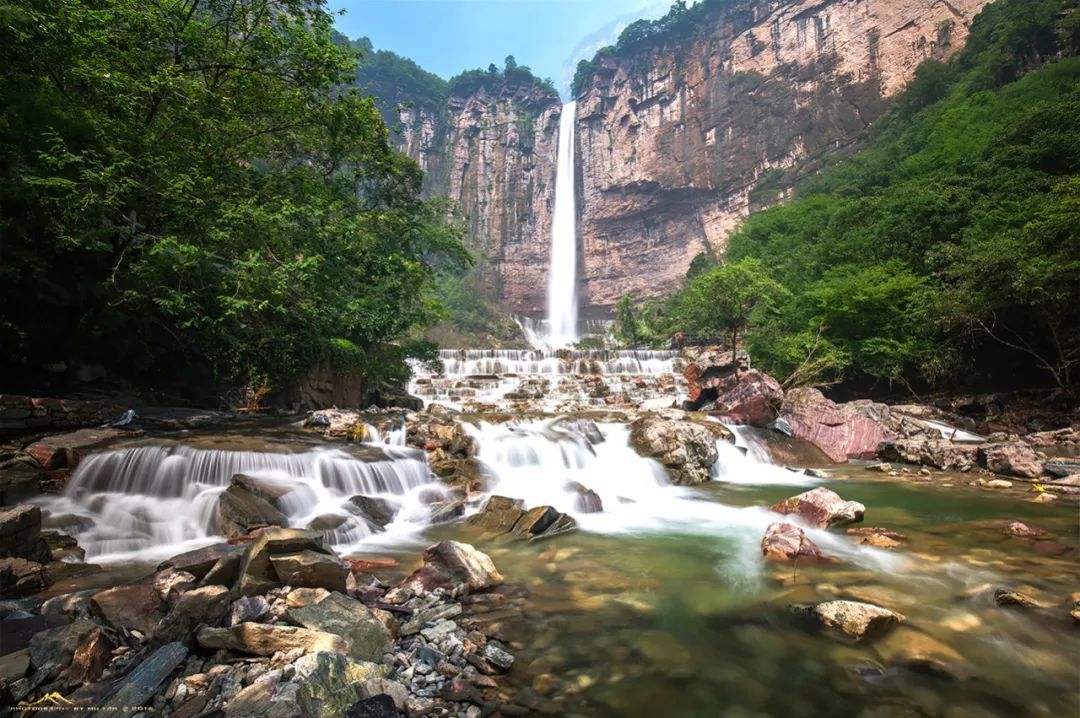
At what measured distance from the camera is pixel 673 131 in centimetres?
5197

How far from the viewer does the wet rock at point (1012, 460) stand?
8930 mm

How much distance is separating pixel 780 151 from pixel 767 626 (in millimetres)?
53277

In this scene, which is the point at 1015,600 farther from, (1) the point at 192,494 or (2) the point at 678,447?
(1) the point at 192,494

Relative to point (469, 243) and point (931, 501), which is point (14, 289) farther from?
point (469, 243)

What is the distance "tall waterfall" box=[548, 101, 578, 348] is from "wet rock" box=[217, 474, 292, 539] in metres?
46.0

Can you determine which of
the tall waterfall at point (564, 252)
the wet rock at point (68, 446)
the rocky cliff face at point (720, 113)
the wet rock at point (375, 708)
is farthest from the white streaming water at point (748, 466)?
the tall waterfall at point (564, 252)

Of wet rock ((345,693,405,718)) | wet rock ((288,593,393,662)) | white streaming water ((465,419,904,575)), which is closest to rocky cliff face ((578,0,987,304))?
white streaming water ((465,419,904,575))

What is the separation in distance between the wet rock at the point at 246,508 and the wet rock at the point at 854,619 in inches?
225

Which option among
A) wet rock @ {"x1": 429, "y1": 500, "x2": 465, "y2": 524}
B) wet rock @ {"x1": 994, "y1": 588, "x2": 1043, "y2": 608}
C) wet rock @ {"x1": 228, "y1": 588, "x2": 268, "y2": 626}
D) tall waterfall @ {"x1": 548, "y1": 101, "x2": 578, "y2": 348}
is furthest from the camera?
tall waterfall @ {"x1": 548, "y1": 101, "x2": 578, "y2": 348}

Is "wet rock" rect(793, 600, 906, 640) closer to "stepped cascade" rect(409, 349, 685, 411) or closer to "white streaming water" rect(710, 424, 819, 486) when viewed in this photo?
"white streaming water" rect(710, 424, 819, 486)

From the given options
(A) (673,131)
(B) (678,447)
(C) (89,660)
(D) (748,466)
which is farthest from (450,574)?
(A) (673,131)

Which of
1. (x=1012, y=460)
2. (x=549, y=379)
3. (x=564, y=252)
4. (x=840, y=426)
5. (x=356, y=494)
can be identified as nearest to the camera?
(x=356, y=494)

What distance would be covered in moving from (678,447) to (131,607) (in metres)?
9.30

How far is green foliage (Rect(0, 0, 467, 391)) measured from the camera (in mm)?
6926
